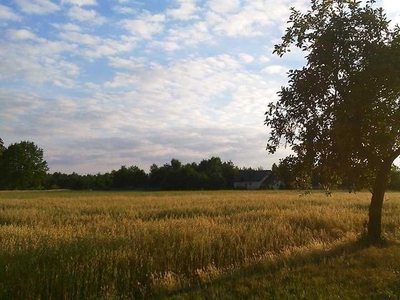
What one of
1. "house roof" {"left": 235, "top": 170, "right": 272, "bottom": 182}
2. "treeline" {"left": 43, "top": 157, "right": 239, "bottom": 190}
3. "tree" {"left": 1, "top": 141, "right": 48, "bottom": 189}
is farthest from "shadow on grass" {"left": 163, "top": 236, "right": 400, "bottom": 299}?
"tree" {"left": 1, "top": 141, "right": 48, "bottom": 189}

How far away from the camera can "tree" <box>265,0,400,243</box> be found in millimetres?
11570

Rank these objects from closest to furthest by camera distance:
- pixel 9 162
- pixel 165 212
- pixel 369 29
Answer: pixel 369 29 → pixel 165 212 → pixel 9 162

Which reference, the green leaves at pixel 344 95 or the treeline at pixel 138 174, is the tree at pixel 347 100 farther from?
the treeline at pixel 138 174

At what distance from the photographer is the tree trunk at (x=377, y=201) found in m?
13.2

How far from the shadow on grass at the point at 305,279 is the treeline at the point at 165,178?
322 ft

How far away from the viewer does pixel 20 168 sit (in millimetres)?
122188

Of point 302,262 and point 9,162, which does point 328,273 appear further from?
point 9,162

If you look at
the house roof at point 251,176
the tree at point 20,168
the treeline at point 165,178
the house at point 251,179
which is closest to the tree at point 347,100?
the treeline at point 165,178

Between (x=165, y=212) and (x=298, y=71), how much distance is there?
1465cm

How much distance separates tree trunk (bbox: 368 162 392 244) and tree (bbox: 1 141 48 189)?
12020 centimetres

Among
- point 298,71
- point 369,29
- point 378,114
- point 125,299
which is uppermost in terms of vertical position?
point 369,29

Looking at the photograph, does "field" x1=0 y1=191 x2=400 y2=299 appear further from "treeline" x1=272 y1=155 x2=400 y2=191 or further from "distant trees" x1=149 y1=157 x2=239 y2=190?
"distant trees" x1=149 y1=157 x2=239 y2=190


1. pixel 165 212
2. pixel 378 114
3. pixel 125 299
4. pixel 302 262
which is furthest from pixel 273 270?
pixel 165 212

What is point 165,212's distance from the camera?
991 inches
